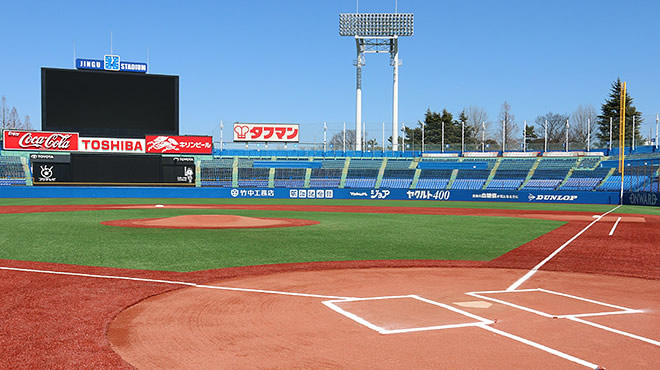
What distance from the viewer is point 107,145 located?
40.0m

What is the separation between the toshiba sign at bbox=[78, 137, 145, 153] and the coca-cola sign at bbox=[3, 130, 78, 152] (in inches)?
25.0

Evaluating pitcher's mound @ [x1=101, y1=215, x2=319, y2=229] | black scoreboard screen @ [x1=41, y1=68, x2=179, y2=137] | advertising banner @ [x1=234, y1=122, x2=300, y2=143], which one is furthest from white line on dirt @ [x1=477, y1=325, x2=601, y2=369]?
advertising banner @ [x1=234, y1=122, x2=300, y2=143]

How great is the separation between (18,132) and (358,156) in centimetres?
3596

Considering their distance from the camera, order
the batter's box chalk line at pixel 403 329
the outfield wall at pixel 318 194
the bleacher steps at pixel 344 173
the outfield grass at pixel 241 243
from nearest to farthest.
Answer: the batter's box chalk line at pixel 403 329
the outfield grass at pixel 241 243
the outfield wall at pixel 318 194
the bleacher steps at pixel 344 173

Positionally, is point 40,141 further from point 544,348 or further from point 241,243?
point 544,348

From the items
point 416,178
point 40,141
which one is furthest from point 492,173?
point 40,141

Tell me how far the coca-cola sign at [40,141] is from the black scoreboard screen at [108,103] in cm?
129

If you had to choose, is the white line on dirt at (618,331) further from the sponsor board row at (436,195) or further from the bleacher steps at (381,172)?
the bleacher steps at (381,172)

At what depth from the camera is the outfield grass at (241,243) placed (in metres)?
12.1

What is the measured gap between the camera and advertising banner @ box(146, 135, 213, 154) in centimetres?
4134

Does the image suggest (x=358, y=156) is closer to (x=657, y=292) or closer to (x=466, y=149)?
(x=466, y=149)

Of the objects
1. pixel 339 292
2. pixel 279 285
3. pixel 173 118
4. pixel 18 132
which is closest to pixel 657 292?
pixel 339 292

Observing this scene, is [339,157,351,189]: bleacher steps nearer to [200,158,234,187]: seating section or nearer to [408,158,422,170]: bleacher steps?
[408,158,422,170]: bleacher steps

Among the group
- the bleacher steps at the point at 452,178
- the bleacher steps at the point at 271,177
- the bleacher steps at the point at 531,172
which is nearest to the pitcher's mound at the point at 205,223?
the bleacher steps at the point at 271,177
